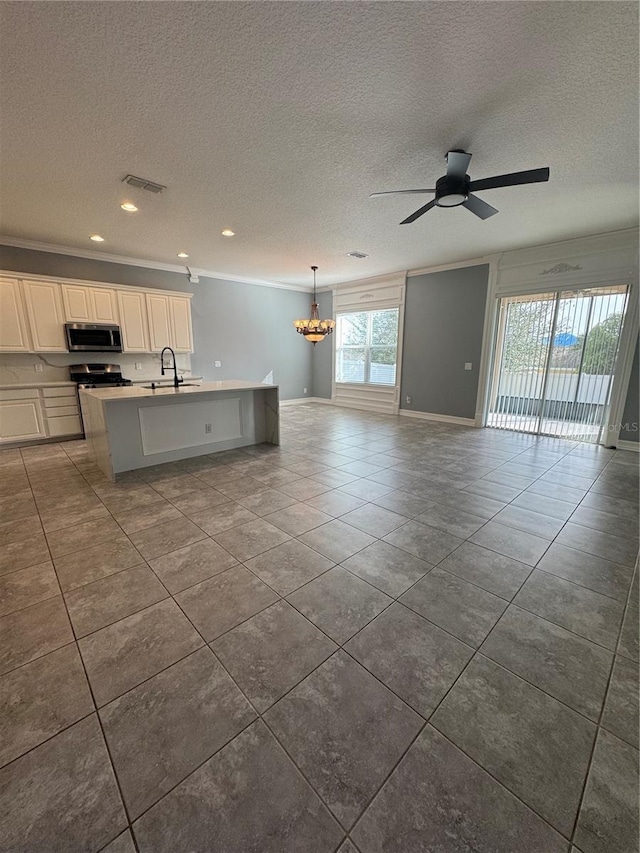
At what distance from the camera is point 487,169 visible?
9.80 ft

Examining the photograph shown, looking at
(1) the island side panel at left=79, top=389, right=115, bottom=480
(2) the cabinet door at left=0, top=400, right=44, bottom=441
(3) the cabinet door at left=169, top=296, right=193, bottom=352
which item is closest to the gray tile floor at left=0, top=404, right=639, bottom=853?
(1) the island side panel at left=79, top=389, right=115, bottom=480

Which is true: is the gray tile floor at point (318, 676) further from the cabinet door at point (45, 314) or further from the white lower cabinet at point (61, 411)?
the cabinet door at point (45, 314)

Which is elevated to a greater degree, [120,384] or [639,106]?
[639,106]

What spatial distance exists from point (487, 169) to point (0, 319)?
595 centimetres

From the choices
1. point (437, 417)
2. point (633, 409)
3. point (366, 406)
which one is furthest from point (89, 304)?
point (633, 409)

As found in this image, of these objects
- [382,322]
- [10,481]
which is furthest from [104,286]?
[382,322]

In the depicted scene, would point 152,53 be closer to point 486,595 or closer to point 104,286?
point 486,595

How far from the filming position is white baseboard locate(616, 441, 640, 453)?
4676 mm

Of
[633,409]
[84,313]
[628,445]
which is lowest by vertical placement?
[628,445]

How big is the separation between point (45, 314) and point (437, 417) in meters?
6.58

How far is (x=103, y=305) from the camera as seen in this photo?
5238mm

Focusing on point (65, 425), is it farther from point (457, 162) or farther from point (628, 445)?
point (628, 445)

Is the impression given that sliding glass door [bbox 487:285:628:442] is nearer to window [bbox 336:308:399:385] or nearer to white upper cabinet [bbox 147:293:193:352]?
window [bbox 336:308:399:385]

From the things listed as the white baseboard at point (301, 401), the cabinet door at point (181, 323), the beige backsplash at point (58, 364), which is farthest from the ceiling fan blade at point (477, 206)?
the white baseboard at point (301, 401)
